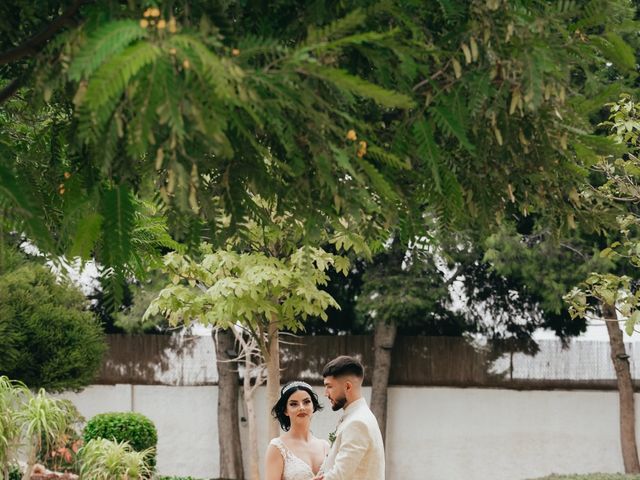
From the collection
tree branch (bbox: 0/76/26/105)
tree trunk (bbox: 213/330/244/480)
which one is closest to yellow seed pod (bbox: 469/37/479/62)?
tree branch (bbox: 0/76/26/105)

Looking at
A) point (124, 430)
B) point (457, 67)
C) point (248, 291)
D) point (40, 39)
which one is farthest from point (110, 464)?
point (457, 67)

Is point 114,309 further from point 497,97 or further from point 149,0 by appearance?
point 497,97

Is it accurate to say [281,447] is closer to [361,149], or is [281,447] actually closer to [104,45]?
[361,149]

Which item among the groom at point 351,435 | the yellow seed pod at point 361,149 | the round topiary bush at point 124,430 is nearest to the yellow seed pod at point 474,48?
the yellow seed pod at point 361,149

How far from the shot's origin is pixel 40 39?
3174 millimetres

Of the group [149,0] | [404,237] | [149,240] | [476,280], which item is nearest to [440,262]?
[476,280]

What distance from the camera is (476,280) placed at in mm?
18906

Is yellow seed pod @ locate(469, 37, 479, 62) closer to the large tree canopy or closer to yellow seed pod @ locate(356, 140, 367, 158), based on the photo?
the large tree canopy

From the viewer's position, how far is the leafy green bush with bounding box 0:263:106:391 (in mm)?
13594

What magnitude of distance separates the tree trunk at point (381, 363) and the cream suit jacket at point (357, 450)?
44.3ft

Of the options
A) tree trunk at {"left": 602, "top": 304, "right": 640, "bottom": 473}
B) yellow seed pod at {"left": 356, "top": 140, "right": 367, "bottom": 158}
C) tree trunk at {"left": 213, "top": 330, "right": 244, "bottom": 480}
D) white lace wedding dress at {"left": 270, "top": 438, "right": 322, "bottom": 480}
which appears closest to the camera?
yellow seed pod at {"left": 356, "top": 140, "right": 367, "bottom": 158}

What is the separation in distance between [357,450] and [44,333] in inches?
359

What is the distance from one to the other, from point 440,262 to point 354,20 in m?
16.5

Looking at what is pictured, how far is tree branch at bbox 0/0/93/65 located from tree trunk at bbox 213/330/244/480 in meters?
16.2
